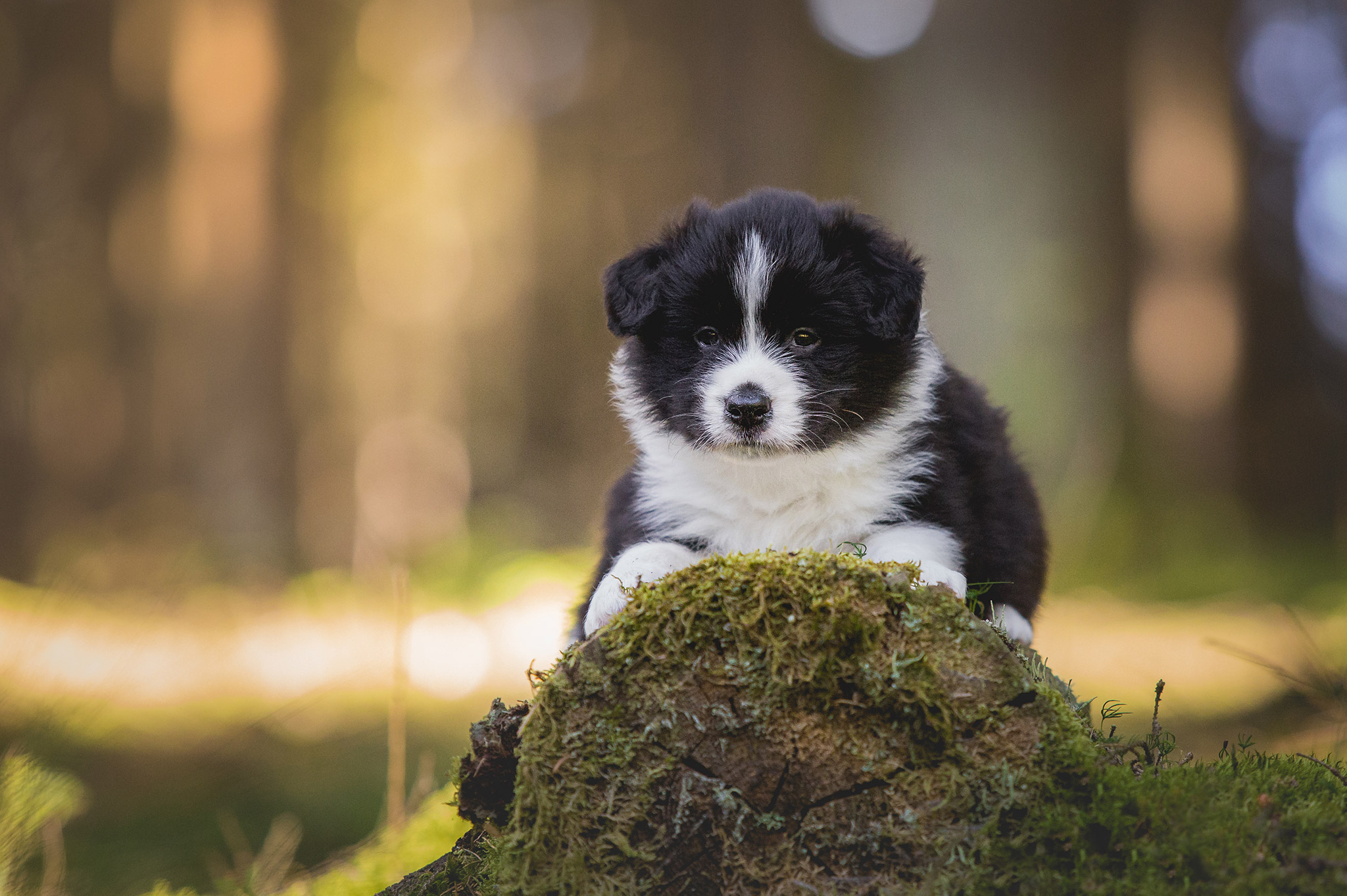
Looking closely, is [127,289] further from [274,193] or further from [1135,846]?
[1135,846]

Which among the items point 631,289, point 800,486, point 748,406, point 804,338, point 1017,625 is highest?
point 631,289

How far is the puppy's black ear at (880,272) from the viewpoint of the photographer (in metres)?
2.80

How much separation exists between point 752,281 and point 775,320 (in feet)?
0.47

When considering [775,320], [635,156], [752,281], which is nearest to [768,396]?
[775,320]

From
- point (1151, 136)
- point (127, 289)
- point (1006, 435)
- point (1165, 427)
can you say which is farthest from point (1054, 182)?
point (127, 289)

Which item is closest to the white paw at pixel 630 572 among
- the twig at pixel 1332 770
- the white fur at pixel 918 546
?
the white fur at pixel 918 546

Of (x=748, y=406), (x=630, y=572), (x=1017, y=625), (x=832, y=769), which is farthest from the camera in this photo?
(x=1017, y=625)

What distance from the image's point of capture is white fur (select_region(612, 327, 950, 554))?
2830 millimetres

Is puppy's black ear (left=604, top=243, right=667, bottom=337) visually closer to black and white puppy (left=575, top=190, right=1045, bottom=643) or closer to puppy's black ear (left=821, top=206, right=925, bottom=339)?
black and white puppy (left=575, top=190, right=1045, bottom=643)

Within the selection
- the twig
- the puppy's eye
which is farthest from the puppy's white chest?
the twig

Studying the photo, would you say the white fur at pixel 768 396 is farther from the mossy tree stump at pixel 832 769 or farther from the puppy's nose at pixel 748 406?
the mossy tree stump at pixel 832 769

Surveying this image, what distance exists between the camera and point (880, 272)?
285cm

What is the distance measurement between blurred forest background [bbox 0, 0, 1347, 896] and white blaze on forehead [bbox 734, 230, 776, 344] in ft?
12.4

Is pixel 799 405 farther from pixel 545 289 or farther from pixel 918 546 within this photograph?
pixel 545 289
